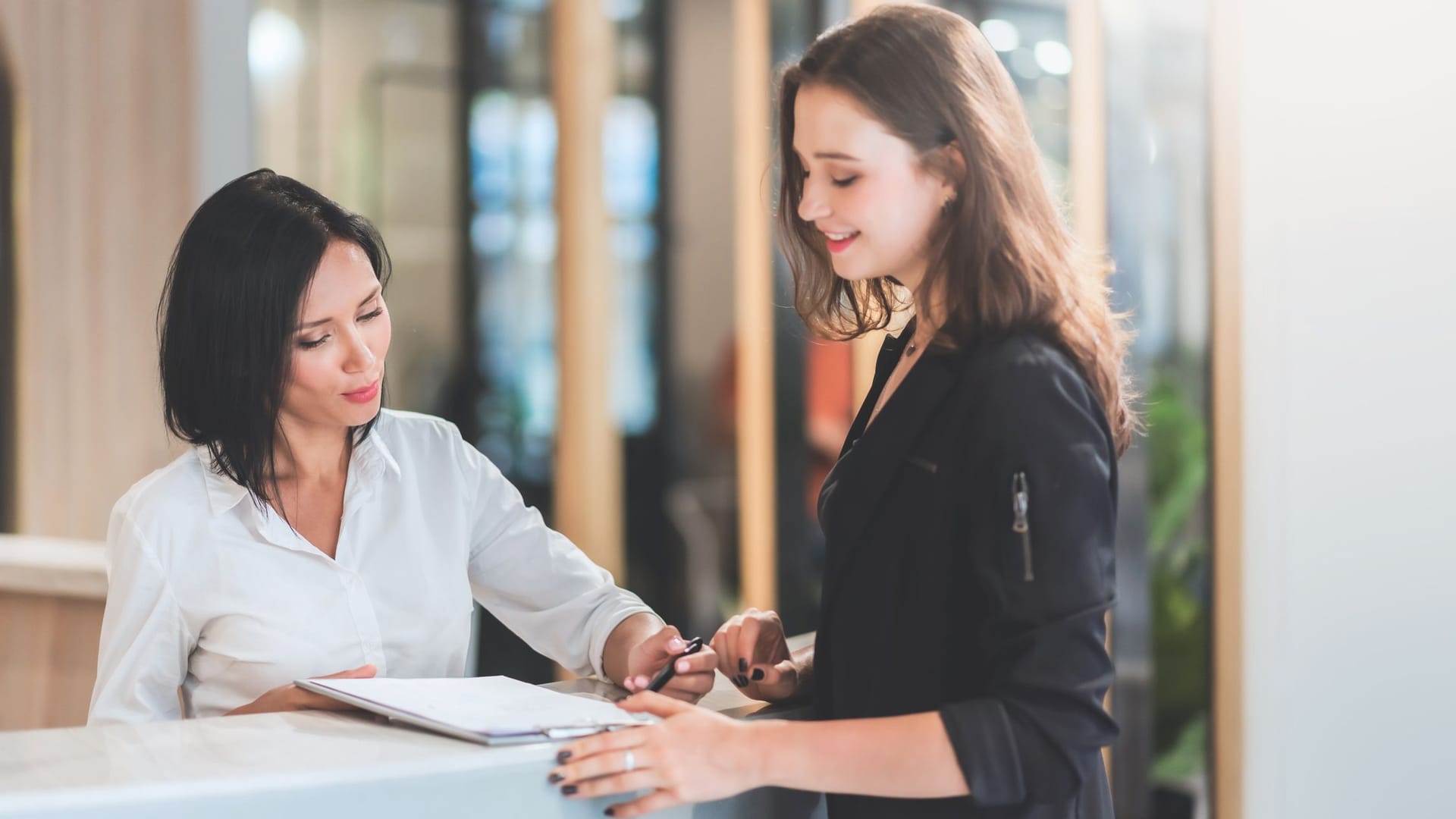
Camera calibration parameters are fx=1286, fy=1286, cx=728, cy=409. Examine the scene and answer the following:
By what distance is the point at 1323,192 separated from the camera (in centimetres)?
254

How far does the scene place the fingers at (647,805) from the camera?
3.67 feet

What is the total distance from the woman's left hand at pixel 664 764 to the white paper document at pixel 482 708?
0.15 ft

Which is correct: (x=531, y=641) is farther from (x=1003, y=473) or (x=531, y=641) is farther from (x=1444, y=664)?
(x=1444, y=664)

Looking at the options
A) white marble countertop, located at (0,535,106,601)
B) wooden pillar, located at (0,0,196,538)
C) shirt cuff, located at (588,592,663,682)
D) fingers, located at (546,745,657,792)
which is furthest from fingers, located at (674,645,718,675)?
wooden pillar, located at (0,0,196,538)

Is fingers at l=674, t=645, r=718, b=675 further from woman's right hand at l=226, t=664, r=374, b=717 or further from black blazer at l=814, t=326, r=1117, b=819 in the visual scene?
woman's right hand at l=226, t=664, r=374, b=717

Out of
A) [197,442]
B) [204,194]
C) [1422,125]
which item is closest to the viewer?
[197,442]

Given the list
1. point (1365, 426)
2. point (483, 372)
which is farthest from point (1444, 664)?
point (483, 372)

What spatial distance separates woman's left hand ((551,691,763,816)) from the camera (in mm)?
1106

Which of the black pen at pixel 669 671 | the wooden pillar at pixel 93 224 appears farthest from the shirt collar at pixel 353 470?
the wooden pillar at pixel 93 224

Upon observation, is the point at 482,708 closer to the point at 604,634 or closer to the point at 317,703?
the point at 317,703

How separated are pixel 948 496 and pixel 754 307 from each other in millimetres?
3028

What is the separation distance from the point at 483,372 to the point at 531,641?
267cm

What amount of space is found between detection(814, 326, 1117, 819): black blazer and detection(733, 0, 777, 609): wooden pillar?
284cm

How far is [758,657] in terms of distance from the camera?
4.85ft
